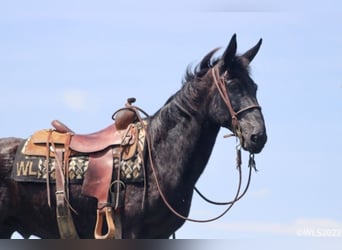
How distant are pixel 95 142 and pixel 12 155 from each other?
31.4 inches

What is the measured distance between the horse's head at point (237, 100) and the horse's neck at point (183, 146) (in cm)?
17

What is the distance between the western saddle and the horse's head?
769 millimetres

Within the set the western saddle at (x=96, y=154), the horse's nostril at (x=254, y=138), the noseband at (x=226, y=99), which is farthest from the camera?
the western saddle at (x=96, y=154)

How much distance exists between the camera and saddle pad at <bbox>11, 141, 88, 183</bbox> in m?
7.97

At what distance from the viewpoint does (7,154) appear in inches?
328

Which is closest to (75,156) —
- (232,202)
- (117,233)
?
(117,233)

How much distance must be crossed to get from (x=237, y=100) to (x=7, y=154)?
2.11m

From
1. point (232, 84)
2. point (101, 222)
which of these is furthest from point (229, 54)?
point (101, 222)

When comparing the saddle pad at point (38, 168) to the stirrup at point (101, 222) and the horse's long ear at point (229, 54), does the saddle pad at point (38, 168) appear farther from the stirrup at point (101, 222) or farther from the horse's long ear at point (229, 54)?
the horse's long ear at point (229, 54)

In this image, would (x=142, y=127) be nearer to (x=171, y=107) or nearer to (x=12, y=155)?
(x=171, y=107)

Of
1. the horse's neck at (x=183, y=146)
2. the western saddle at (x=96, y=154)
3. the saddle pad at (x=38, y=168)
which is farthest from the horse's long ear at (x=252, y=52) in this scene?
the saddle pad at (x=38, y=168)

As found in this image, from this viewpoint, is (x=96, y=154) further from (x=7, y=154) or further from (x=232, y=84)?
(x=232, y=84)


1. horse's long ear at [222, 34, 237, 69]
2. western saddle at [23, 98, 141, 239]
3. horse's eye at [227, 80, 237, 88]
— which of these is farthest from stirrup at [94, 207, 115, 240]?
horse's long ear at [222, 34, 237, 69]

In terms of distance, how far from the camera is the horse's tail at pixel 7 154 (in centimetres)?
827
